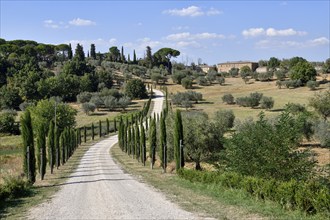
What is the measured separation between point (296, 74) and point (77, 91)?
61.8 meters

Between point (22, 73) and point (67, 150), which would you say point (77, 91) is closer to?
point (22, 73)

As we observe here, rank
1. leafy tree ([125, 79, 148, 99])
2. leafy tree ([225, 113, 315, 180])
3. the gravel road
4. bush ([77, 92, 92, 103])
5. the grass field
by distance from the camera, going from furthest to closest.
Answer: leafy tree ([125, 79, 148, 99])
bush ([77, 92, 92, 103])
the grass field
leafy tree ([225, 113, 315, 180])
the gravel road

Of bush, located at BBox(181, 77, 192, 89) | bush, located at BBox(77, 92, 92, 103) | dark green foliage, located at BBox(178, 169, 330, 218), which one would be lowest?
dark green foliage, located at BBox(178, 169, 330, 218)

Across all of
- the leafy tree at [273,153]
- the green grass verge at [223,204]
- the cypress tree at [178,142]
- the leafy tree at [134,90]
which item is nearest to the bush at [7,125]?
the leafy tree at [134,90]

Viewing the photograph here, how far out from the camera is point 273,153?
690 inches

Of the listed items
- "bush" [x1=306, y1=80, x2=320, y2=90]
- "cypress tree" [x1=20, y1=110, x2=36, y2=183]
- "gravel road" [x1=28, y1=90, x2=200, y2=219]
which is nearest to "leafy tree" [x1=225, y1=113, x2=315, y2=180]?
"gravel road" [x1=28, y1=90, x2=200, y2=219]

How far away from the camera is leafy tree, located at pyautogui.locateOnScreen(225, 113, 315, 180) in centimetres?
1727

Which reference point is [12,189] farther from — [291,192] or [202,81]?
[202,81]

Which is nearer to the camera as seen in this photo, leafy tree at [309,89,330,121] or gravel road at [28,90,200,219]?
gravel road at [28,90,200,219]

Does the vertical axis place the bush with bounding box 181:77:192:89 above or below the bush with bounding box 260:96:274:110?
above

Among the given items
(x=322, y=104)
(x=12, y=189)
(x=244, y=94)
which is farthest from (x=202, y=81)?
(x=12, y=189)

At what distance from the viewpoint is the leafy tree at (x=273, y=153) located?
56.6ft

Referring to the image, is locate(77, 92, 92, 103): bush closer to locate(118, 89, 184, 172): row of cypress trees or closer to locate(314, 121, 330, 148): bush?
locate(118, 89, 184, 172): row of cypress trees

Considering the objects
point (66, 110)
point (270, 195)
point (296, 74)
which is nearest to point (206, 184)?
point (270, 195)
